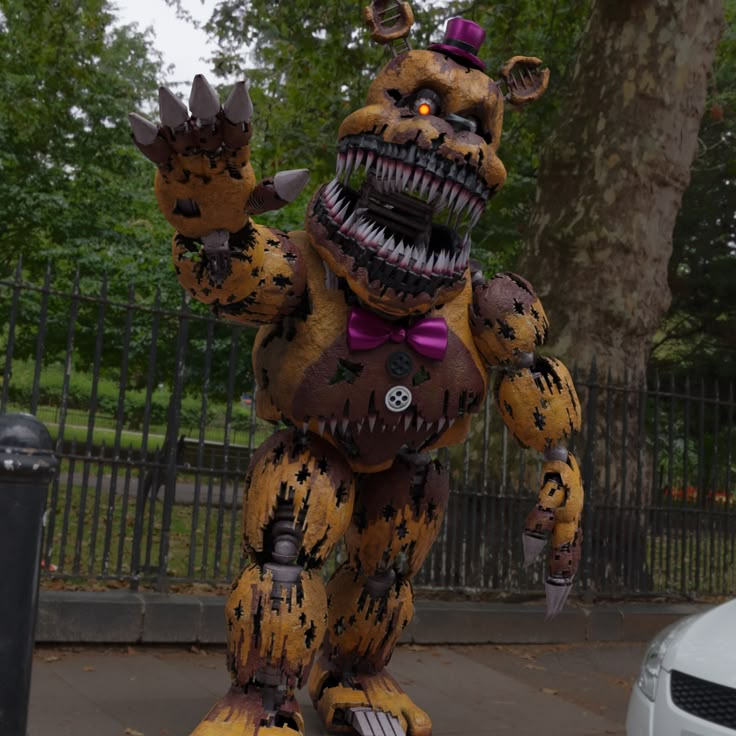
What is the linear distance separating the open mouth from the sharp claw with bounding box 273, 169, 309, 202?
0.43 m

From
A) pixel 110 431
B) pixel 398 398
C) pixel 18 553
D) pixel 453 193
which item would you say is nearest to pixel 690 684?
pixel 398 398

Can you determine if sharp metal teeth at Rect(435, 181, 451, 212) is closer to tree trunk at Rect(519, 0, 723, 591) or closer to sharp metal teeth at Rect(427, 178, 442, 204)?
sharp metal teeth at Rect(427, 178, 442, 204)

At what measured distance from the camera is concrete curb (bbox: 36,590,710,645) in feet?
14.5

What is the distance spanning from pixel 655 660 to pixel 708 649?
0.26 metres

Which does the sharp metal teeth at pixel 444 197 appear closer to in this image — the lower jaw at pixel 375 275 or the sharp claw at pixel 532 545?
the lower jaw at pixel 375 275

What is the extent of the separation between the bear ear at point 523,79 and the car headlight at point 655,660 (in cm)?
202

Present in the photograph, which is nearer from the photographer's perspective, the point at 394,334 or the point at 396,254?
the point at 396,254

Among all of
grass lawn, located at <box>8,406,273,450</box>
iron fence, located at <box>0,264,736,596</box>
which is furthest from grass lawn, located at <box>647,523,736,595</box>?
grass lawn, located at <box>8,406,273,450</box>

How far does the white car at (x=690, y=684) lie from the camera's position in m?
2.90

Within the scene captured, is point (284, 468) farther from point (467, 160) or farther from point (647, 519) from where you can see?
point (647, 519)

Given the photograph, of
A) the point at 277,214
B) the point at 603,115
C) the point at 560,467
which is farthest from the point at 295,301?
the point at 277,214

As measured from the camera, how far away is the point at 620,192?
7422 millimetres

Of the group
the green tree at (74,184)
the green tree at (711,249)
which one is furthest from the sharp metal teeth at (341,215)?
the green tree at (711,249)

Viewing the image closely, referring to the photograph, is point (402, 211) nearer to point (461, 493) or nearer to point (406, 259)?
point (406, 259)
